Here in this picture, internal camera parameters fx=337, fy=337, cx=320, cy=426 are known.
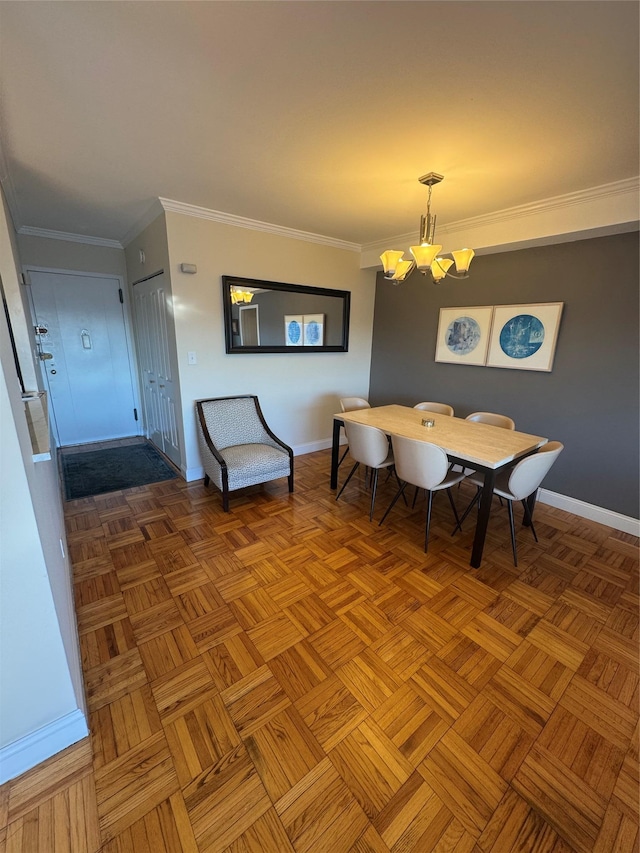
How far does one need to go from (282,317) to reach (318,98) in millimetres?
2149

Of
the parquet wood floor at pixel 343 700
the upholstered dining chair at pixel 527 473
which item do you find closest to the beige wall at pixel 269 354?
the parquet wood floor at pixel 343 700

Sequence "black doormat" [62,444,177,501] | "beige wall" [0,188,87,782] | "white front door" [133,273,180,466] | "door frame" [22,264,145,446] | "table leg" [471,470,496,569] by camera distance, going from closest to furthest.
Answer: "beige wall" [0,188,87,782]
"table leg" [471,470,496,569]
"black doormat" [62,444,177,501]
"white front door" [133,273,180,466]
"door frame" [22,264,145,446]

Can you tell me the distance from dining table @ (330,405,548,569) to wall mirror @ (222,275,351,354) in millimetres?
1217

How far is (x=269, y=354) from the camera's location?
3646 mm

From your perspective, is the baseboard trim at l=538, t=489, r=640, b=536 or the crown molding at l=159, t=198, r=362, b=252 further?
the crown molding at l=159, t=198, r=362, b=252

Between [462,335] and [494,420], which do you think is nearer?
[494,420]

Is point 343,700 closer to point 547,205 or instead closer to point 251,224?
point 547,205

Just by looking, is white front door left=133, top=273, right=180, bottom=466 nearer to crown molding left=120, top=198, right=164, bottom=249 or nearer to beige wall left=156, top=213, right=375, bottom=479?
beige wall left=156, top=213, right=375, bottom=479

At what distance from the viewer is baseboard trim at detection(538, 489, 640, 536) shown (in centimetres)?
266

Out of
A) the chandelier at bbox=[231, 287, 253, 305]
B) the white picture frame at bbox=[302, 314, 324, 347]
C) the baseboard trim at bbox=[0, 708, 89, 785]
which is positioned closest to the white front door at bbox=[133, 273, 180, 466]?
the chandelier at bbox=[231, 287, 253, 305]

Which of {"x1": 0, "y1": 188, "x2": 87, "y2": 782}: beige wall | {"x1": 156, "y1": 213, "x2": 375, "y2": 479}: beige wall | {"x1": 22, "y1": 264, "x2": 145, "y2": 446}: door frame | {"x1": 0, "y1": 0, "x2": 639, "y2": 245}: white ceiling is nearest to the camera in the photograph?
{"x1": 0, "y1": 188, "x2": 87, "y2": 782}: beige wall

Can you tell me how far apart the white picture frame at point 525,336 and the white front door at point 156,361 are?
3.09 m

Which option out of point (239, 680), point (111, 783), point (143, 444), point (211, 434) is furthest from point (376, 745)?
point (143, 444)

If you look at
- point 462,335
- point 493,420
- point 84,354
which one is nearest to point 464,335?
point 462,335
